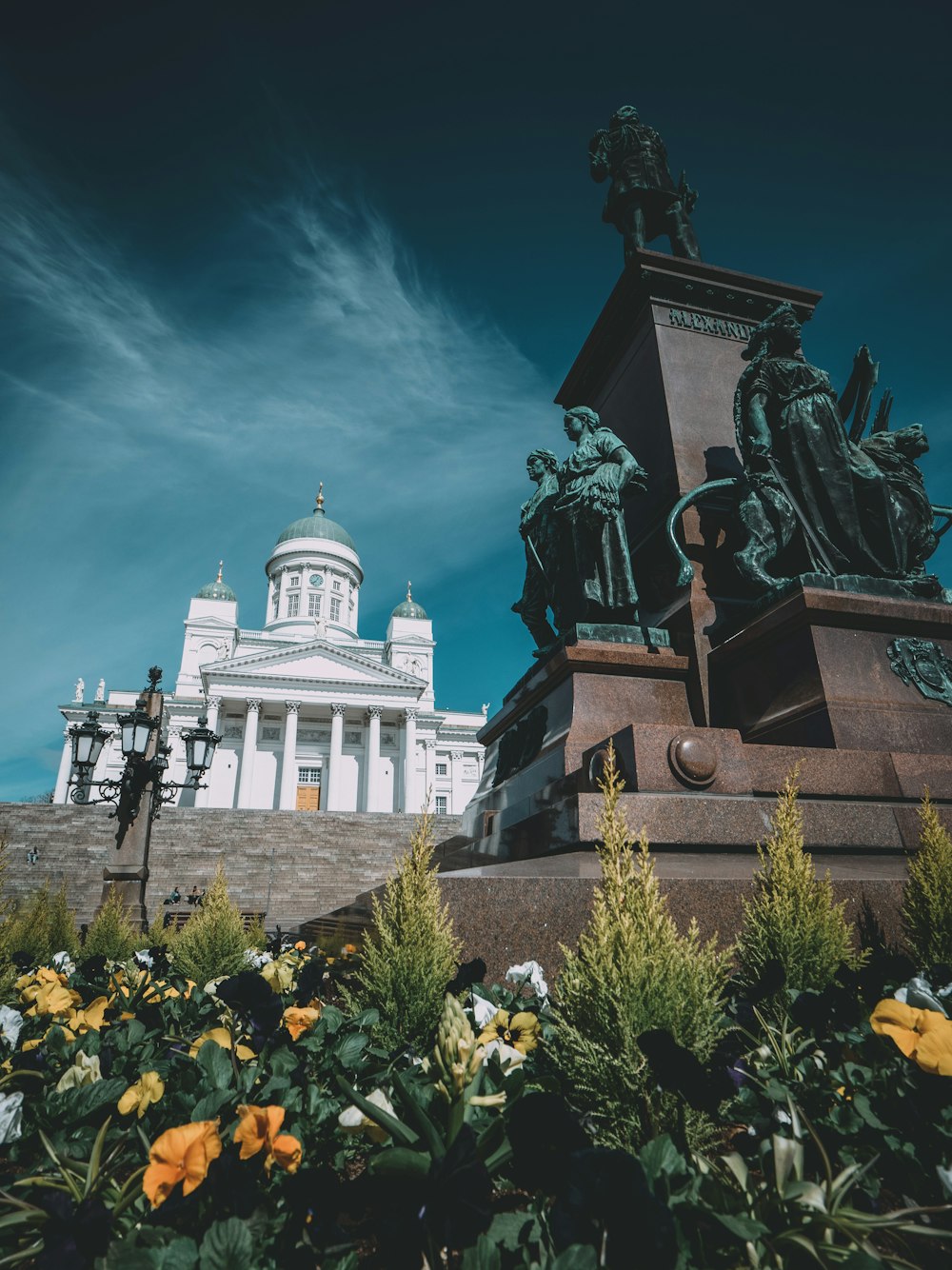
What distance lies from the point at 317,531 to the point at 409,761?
30.4 meters

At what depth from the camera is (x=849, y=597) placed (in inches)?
201

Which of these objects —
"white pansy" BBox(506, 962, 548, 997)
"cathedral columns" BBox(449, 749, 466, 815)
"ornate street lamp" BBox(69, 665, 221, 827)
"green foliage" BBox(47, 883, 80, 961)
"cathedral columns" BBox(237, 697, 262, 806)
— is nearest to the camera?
"white pansy" BBox(506, 962, 548, 997)

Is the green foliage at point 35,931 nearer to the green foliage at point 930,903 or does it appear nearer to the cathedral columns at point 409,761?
the green foliage at point 930,903

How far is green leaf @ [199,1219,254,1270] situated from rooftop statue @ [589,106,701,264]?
10.1 m

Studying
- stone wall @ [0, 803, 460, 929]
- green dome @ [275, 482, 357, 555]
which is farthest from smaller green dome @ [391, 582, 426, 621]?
stone wall @ [0, 803, 460, 929]

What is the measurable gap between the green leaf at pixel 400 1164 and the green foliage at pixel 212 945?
357 cm

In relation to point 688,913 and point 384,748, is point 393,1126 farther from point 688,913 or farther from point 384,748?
point 384,748

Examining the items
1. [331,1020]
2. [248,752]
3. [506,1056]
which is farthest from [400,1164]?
[248,752]

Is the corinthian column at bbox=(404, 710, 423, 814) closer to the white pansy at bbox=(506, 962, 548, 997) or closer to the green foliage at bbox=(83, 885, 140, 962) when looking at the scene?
the green foliage at bbox=(83, 885, 140, 962)

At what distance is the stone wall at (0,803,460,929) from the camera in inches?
766

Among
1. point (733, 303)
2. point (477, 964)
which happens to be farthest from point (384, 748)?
point (477, 964)

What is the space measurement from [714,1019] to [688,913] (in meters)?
1.43

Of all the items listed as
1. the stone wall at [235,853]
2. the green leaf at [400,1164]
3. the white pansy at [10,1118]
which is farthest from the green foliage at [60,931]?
the stone wall at [235,853]

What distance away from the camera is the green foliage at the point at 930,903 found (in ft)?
9.29
